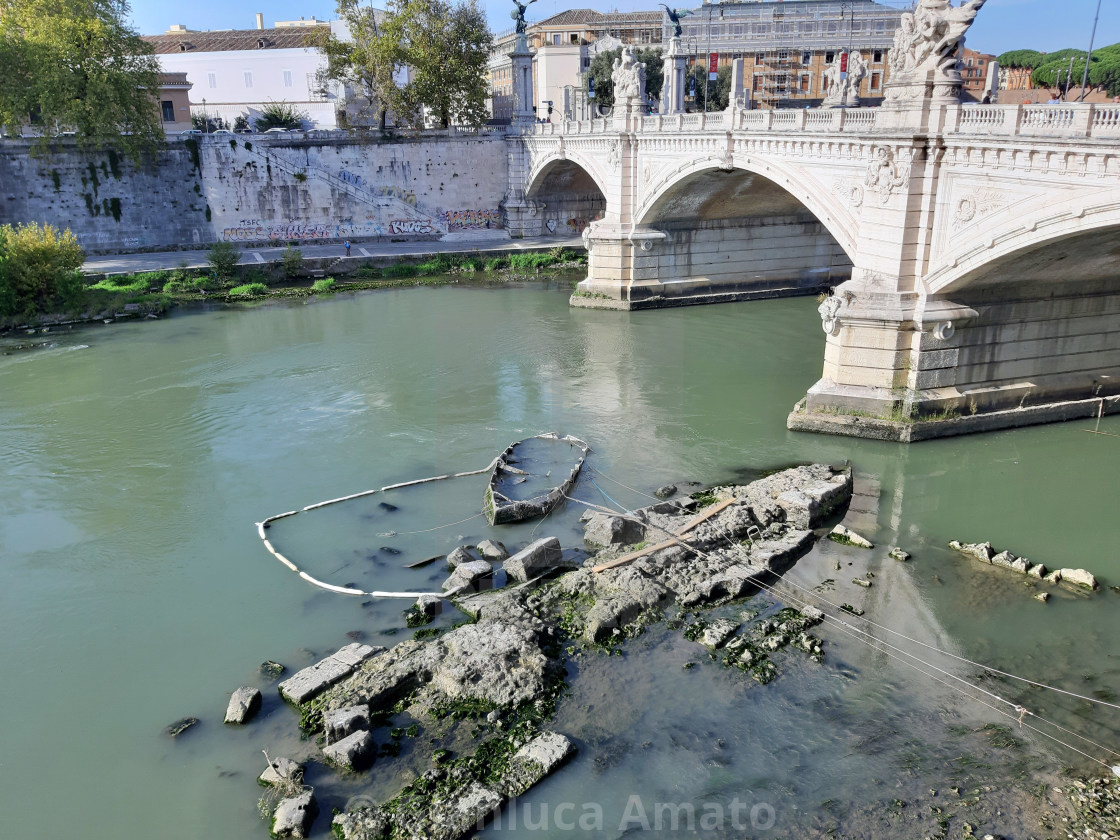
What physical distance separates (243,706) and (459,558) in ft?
12.7

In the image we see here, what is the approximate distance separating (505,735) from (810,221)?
25.3 m

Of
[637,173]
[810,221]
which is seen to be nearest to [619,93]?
[637,173]

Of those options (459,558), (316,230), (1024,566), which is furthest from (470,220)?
(1024,566)

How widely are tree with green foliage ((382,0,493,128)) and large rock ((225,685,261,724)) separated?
34962mm

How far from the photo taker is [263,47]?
51.7 metres

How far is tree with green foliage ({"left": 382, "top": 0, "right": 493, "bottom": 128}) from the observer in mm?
39250

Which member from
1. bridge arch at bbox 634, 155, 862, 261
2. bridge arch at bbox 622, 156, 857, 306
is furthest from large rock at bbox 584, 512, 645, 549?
bridge arch at bbox 622, 156, 857, 306

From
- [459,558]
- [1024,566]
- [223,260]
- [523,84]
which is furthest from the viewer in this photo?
A: [523,84]

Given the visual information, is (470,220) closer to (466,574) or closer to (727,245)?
(727,245)

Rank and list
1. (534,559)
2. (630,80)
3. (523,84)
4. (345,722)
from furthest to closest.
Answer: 1. (523,84)
2. (630,80)
3. (534,559)
4. (345,722)

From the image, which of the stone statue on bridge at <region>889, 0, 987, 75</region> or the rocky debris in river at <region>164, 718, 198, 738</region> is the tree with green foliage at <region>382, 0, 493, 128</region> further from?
the rocky debris in river at <region>164, 718, 198, 738</region>

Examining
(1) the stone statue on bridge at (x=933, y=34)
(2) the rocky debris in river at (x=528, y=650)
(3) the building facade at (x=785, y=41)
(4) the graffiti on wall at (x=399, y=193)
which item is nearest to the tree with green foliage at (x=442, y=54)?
(4) the graffiti on wall at (x=399, y=193)

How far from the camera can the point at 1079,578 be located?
480 inches

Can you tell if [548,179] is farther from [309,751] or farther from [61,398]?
[309,751]
